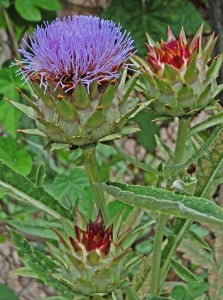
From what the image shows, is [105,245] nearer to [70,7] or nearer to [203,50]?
[203,50]

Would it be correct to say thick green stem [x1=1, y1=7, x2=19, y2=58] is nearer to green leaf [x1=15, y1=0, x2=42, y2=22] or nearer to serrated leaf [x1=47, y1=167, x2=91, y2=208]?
green leaf [x1=15, y1=0, x2=42, y2=22]

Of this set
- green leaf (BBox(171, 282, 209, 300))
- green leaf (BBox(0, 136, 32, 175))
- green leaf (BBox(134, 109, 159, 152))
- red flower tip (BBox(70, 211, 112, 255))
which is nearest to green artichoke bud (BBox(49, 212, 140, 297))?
red flower tip (BBox(70, 211, 112, 255))

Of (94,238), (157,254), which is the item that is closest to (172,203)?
(94,238)

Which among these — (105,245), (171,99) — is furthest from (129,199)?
(171,99)

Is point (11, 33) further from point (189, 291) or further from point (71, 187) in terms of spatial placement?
point (189, 291)

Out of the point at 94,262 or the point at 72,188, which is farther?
the point at 72,188

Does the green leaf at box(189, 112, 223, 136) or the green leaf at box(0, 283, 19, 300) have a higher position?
the green leaf at box(189, 112, 223, 136)

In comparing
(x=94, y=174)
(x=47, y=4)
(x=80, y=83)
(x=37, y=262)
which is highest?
(x=47, y=4)
